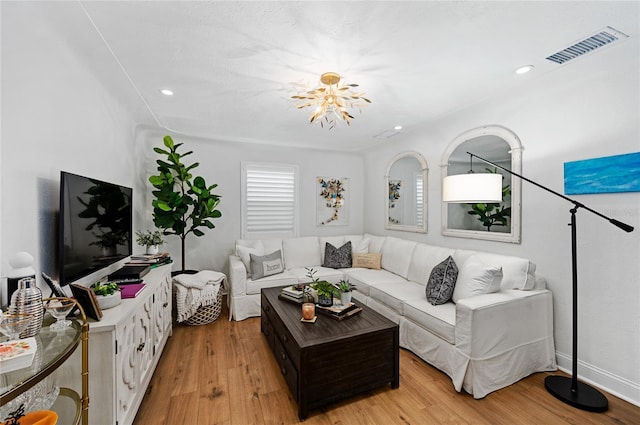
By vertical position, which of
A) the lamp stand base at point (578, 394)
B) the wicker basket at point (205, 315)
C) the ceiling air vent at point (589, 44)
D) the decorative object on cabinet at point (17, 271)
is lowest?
the lamp stand base at point (578, 394)

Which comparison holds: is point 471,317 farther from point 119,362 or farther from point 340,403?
point 119,362

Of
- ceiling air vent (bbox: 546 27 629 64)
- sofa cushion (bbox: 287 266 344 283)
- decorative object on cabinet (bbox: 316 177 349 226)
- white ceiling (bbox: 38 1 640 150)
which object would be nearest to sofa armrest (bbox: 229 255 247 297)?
sofa cushion (bbox: 287 266 344 283)

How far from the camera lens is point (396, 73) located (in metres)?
2.32

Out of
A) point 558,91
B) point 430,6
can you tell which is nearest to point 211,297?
point 430,6

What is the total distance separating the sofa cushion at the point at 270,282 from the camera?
3587mm

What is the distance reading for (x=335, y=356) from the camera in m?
1.94

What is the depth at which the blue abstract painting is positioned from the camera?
1987mm

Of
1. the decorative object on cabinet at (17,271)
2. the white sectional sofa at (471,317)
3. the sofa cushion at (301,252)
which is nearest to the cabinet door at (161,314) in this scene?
the white sectional sofa at (471,317)

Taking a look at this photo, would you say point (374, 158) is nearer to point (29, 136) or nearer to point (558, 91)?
point (558, 91)

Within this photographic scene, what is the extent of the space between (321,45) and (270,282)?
111 inches

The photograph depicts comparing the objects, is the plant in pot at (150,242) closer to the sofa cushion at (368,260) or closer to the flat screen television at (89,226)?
the flat screen television at (89,226)

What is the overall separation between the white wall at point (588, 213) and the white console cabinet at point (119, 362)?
10.9 ft

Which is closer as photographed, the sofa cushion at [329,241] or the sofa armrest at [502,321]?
the sofa armrest at [502,321]

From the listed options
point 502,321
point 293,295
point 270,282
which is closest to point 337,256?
point 270,282
